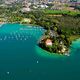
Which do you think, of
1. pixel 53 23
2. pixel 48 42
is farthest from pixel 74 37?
pixel 53 23

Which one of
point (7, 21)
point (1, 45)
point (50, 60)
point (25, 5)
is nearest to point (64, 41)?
point (50, 60)

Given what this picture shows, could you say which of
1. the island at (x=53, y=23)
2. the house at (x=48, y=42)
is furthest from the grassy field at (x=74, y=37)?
the house at (x=48, y=42)

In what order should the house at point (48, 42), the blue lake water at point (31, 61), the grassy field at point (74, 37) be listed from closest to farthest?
1. the blue lake water at point (31, 61)
2. the house at point (48, 42)
3. the grassy field at point (74, 37)

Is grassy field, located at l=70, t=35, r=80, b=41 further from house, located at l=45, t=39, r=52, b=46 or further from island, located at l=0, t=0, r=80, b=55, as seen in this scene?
house, located at l=45, t=39, r=52, b=46

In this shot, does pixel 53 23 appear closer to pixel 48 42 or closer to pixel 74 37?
pixel 74 37

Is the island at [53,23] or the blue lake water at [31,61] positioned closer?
the blue lake water at [31,61]

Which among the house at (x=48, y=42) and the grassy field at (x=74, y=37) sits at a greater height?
the house at (x=48, y=42)

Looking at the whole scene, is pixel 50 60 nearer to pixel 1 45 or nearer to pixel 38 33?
pixel 1 45

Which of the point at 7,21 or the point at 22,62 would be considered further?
the point at 7,21

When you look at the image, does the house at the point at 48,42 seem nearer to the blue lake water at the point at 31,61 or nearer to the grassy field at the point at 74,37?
the blue lake water at the point at 31,61
